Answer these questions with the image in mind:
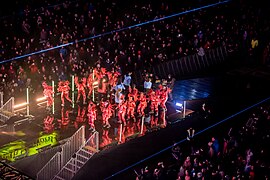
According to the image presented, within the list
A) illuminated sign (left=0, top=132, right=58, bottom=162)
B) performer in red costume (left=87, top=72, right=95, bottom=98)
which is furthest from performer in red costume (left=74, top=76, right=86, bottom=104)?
illuminated sign (left=0, top=132, right=58, bottom=162)

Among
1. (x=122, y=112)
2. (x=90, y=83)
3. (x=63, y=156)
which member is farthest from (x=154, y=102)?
(x=63, y=156)

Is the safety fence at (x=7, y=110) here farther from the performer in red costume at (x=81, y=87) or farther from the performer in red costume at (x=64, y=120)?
the performer in red costume at (x=81, y=87)

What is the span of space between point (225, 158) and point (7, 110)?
900cm

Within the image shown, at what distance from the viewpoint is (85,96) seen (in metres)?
25.5

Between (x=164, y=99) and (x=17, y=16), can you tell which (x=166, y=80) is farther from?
(x=17, y=16)

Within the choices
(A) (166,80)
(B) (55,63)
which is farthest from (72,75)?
(A) (166,80)

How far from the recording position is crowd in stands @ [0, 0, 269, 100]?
26.2 metres

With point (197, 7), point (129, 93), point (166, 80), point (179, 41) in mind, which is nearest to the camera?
point (129, 93)

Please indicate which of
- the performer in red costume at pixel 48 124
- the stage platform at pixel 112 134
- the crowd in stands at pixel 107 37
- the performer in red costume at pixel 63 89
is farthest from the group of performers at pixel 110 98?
the performer in red costume at pixel 48 124

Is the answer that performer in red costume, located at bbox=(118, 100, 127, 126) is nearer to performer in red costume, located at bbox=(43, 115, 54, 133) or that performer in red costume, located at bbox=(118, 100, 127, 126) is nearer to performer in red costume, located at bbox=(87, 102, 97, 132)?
performer in red costume, located at bbox=(87, 102, 97, 132)

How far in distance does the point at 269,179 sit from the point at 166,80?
28.7 feet

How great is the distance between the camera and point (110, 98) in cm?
2569

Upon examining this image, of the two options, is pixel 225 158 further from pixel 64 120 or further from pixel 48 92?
pixel 48 92

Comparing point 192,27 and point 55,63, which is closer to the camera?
point 55,63
